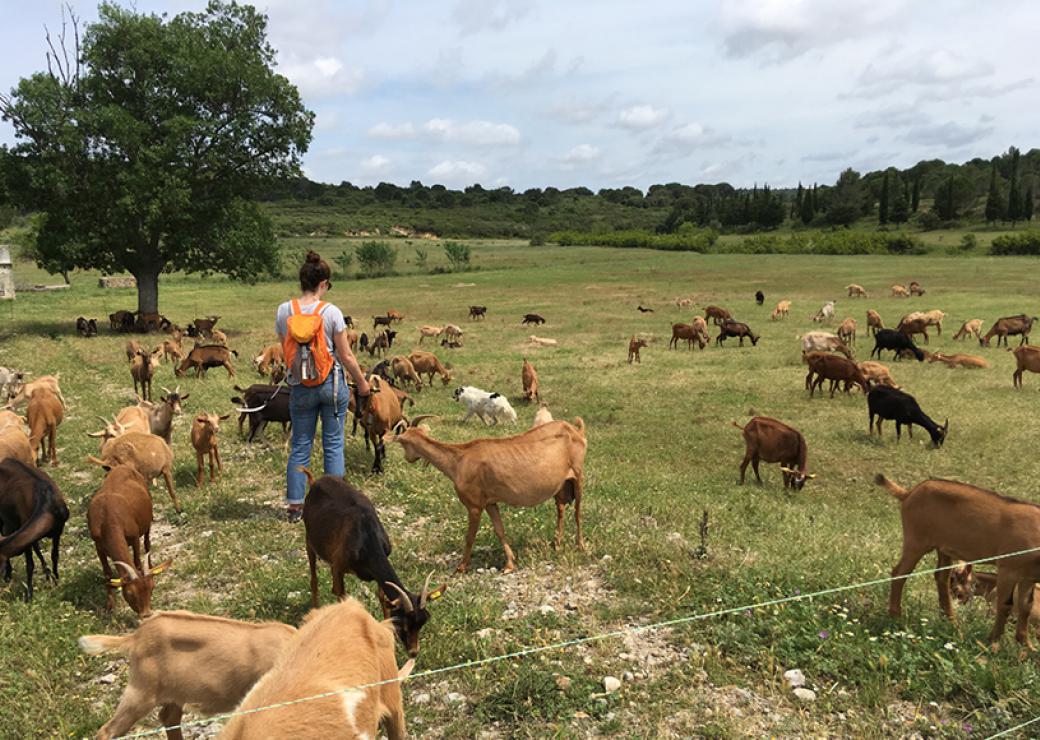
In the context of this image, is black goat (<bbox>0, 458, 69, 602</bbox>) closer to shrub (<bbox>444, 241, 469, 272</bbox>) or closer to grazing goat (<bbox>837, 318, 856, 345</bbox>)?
grazing goat (<bbox>837, 318, 856, 345</bbox>)

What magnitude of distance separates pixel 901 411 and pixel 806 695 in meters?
10.9

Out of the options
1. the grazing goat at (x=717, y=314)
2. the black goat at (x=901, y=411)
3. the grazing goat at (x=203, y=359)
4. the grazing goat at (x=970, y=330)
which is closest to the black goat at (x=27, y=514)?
the grazing goat at (x=203, y=359)

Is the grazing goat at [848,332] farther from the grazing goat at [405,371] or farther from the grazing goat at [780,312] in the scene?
the grazing goat at [405,371]

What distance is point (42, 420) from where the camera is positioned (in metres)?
10.1

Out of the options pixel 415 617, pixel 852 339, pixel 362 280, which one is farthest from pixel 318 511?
pixel 362 280

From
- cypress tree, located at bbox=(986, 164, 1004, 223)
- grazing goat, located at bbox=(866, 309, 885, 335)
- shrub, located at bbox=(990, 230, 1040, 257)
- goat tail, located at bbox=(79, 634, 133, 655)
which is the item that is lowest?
goat tail, located at bbox=(79, 634, 133, 655)

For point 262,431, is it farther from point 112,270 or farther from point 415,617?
point 112,270

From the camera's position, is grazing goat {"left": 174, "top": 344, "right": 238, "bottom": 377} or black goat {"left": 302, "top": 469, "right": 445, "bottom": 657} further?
grazing goat {"left": 174, "top": 344, "right": 238, "bottom": 377}

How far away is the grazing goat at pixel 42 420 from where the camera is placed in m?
10.0

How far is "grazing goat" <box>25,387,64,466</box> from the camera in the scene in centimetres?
1003

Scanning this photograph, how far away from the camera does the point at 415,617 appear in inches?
179

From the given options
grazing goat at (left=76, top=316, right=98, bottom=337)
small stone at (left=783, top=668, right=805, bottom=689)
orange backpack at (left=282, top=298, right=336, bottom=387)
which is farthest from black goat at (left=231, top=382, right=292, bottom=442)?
grazing goat at (left=76, top=316, right=98, bottom=337)

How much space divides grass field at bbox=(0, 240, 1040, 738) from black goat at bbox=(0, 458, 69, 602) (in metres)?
0.33

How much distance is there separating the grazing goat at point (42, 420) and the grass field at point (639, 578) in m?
0.33
